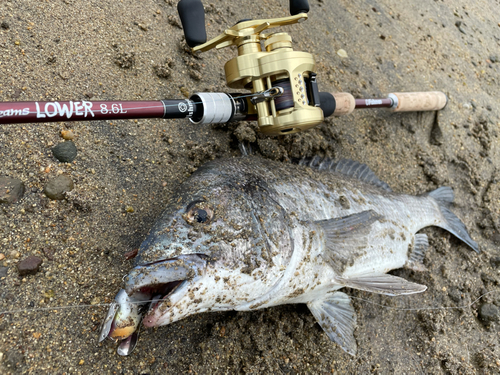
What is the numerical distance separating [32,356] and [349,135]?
134 inches

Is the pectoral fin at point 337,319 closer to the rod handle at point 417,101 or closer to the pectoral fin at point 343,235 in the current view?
the pectoral fin at point 343,235

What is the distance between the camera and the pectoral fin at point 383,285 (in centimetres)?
233

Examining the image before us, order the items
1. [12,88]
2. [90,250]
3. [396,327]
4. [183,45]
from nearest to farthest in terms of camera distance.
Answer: [90,250] < [12,88] < [396,327] < [183,45]

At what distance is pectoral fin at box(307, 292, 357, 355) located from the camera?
2.60 m

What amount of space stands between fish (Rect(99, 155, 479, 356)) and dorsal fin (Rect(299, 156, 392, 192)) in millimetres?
18

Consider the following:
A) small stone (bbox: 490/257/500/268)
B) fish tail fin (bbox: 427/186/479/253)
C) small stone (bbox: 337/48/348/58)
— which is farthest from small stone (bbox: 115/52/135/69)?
small stone (bbox: 490/257/500/268)

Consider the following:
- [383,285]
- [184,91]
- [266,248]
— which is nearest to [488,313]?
[383,285]

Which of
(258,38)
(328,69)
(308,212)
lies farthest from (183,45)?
(308,212)

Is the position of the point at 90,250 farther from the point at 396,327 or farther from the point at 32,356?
the point at 396,327

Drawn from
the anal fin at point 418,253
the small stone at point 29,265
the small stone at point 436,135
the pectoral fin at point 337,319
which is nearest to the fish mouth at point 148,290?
the small stone at point 29,265

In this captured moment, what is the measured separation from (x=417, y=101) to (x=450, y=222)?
1.44 meters

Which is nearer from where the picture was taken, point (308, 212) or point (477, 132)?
point (308, 212)

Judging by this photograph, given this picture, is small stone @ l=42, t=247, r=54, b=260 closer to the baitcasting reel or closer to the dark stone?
→ the dark stone

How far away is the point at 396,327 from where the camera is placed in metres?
3.10
